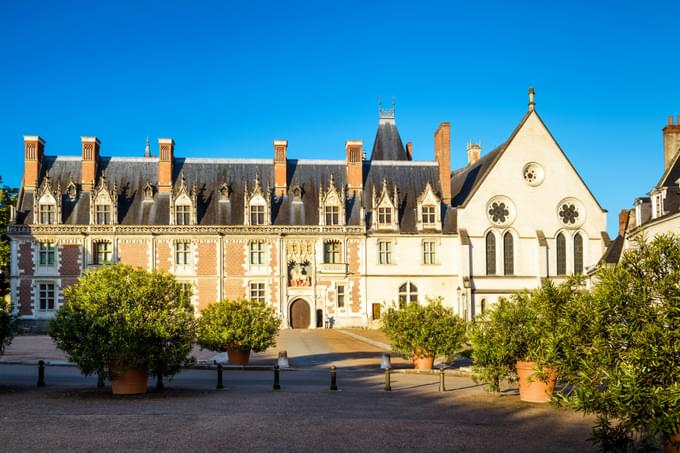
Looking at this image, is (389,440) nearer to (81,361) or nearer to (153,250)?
(81,361)

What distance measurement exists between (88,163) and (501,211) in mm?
28432

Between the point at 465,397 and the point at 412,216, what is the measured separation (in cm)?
3337

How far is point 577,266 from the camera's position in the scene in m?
51.6

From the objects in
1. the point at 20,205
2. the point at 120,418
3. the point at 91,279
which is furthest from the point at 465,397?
the point at 20,205

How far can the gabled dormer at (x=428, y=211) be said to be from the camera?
170 ft

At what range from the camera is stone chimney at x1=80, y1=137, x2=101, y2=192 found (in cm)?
5200

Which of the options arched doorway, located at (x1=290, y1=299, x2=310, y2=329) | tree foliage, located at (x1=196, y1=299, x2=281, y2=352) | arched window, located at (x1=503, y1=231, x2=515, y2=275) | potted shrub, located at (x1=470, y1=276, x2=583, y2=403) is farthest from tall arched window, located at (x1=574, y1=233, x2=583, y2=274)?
potted shrub, located at (x1=470, y1=276, x2=583, y2=403)

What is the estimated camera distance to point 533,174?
52.0m

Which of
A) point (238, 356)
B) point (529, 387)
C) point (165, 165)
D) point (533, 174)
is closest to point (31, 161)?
point (165, 165)

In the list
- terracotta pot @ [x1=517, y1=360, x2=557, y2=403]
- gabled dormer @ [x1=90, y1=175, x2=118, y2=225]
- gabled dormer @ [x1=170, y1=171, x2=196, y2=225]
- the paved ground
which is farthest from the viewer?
gabled dormer @ [x1=170, y1=171, x2=196, y2=225]

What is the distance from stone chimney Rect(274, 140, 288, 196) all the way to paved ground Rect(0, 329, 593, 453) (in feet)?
97.0

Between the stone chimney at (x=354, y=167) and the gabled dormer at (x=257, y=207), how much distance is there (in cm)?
610

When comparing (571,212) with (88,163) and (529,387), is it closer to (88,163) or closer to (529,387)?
(88,163)

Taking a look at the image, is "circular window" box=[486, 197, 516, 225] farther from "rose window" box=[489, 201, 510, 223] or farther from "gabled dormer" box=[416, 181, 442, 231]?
"gabled dormer" box=[416, 181, 442, 231]
